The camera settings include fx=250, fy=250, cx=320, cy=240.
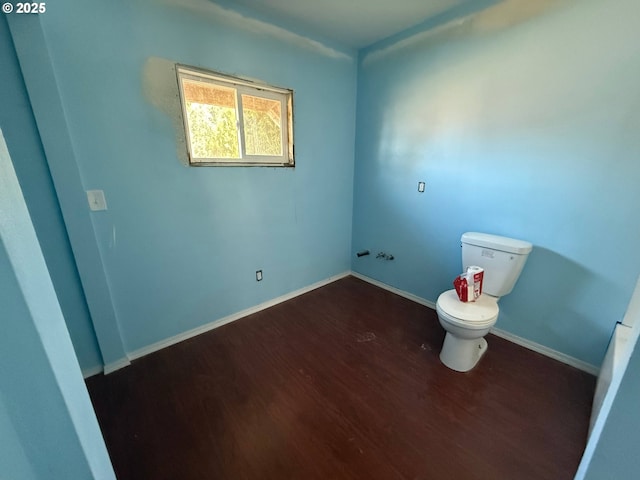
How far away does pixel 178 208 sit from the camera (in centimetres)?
172

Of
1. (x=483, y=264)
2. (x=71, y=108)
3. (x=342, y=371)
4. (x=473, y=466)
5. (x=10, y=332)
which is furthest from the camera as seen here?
(x=483, y=264)

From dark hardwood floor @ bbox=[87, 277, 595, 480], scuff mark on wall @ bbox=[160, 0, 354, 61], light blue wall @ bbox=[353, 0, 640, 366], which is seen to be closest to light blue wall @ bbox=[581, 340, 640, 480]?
dark hardwood floor @ bbox=[87, 277, 595, 480]

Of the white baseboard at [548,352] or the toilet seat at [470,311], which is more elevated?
the toilet seat at [470,311]

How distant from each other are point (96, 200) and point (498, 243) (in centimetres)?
250

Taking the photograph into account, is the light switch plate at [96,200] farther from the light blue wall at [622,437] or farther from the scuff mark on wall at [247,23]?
the light blue wall at [622,437]

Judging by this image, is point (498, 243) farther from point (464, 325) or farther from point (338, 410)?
point (338, 410)

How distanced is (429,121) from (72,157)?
7.86ft

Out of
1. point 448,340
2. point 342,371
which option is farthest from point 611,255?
point 342,371

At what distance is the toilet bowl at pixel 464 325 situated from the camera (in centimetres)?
148

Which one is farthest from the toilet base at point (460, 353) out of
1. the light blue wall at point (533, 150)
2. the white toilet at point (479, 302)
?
the light blue wall at point (533, 150)

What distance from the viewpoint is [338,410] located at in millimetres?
1361

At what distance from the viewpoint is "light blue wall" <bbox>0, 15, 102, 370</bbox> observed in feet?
3.72

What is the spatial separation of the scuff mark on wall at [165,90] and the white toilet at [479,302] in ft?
6.63

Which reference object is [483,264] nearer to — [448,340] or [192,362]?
[448,340]
